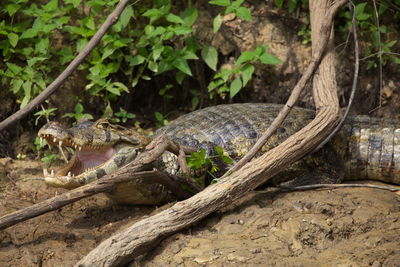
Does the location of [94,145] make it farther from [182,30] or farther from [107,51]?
[182,30]

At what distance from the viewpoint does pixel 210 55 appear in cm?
529

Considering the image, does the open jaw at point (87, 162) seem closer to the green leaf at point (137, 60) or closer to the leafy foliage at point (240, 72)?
the green leaf at point (137, 60)

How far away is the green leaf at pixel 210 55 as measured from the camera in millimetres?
5246

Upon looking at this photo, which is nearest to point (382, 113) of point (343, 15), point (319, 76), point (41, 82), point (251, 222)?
point (343, 15)

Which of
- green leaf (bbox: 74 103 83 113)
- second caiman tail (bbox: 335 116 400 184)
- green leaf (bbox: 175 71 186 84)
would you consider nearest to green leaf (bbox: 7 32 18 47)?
green leaf (bbox: 74 103 83 113)

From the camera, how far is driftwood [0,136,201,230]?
3233 millimetres

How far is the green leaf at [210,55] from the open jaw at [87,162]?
1610 mm

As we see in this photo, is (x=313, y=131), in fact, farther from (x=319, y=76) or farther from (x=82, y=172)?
(x=82, y=172)

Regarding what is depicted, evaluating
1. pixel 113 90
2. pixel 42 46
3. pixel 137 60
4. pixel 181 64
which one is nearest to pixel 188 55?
pixel 181 64

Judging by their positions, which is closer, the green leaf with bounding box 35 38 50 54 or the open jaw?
the open jaw

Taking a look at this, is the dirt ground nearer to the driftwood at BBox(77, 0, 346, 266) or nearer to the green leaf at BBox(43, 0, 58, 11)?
the driftwood at BBox(77, 0, 346, 266)

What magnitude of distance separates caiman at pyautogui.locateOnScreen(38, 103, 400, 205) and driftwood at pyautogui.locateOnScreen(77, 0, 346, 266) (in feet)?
1.64

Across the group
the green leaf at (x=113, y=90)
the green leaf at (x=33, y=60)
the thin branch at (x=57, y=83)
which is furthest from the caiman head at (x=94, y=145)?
the green leaf at (x=33, y=60)

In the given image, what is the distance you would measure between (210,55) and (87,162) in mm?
1904
